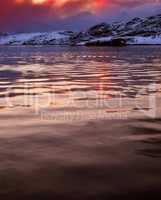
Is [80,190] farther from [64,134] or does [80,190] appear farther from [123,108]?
[123,108]

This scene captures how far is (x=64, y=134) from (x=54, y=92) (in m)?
7.76

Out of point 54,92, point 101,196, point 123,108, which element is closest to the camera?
point 101,196

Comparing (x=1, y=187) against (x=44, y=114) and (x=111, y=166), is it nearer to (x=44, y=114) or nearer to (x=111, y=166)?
(x=111, y=166)

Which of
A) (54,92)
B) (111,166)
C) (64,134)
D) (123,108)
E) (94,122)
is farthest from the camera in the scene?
(54,92)

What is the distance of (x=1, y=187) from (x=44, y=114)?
20.5 feet

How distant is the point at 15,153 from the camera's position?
26.6 ft

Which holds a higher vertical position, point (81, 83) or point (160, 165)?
point (81, 83)

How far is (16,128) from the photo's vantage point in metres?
10.5

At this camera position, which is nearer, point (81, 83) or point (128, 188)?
point (128, 188)

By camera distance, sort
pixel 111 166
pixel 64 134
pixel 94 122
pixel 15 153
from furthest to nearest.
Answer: pixel 94 122 < pixel 64 134 < pixel 15 153 < pixel 111 166

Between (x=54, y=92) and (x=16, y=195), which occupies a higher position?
(x=54, y=92)

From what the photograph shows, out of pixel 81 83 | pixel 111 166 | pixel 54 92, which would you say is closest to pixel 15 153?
pixel 111 166

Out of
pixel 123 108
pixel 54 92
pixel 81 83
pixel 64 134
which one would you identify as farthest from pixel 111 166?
pixel 81 83

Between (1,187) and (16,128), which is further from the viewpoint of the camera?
(16,128)
